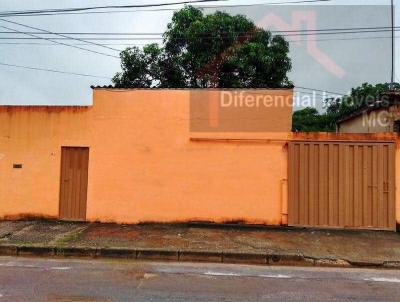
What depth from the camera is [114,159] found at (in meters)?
9.42

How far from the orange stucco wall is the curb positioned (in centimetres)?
244

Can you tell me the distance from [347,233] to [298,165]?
6.09 ft

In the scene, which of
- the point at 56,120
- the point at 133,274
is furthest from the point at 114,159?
the point at 133,274

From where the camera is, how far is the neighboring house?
9664 millimetres

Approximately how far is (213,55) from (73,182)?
9.39 metres

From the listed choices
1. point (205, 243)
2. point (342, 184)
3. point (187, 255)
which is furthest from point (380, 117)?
point (187, 255)

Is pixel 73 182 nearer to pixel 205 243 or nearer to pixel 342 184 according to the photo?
pixel 205 243

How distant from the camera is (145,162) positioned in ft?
30.8

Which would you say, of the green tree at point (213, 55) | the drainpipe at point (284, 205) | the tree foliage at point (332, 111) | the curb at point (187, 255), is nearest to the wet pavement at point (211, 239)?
the curb at point (187, 255)

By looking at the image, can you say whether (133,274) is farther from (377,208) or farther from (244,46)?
(244,46)

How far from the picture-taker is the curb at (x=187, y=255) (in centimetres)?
649

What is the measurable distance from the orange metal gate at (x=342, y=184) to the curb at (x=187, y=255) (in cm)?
238

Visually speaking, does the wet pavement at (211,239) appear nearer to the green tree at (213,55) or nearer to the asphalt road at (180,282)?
the asphalt road at (180,282)

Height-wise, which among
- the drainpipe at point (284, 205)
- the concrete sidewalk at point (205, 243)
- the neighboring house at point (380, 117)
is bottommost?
the concrete sidewalk at point (205, 243)
